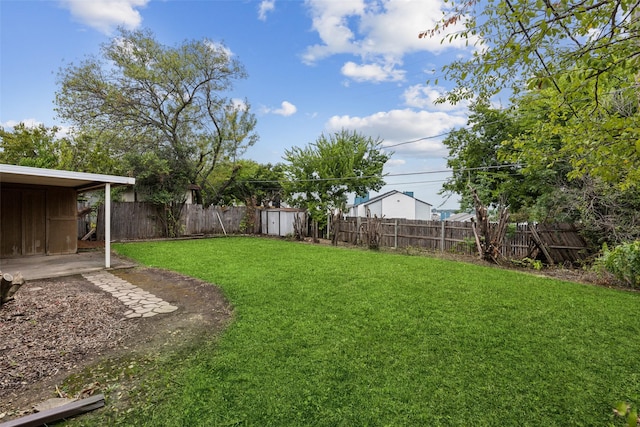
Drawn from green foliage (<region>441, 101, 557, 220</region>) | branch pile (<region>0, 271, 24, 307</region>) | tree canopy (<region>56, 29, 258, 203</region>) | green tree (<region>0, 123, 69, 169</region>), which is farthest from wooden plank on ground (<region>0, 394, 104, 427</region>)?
green tree (<region>0, 123, 69, 169</region>)

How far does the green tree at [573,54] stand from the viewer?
1822 mm

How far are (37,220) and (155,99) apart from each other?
7740mm

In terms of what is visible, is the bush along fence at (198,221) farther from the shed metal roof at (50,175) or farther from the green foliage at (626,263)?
the green foliage at (626,263)

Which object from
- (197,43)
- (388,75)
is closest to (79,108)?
(197,43)

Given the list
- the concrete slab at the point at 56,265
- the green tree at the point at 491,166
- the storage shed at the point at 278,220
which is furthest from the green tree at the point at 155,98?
the green tree at the point at 491,166

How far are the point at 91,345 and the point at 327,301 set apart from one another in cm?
280

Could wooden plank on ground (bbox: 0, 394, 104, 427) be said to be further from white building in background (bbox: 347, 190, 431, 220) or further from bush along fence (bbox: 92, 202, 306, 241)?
white building in background (bbox: 347, 190, 431, 220)

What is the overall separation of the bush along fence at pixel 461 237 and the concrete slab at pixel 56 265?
7.68 meters

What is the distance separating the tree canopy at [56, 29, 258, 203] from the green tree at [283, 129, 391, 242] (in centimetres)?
432

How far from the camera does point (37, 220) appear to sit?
27.7ft

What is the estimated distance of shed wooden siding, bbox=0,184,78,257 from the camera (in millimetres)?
8039

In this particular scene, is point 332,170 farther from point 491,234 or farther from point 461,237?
point 491,234

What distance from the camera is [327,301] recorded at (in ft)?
15.0

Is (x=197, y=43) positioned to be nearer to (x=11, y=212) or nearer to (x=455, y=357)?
(x=11, y=212)
